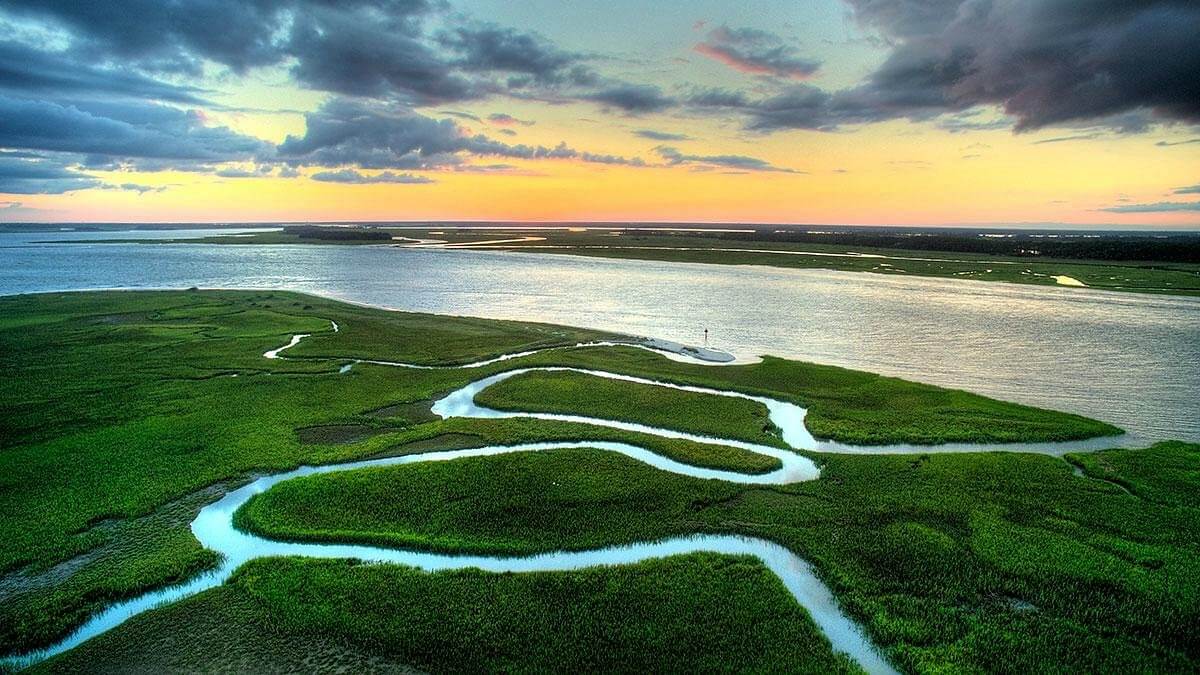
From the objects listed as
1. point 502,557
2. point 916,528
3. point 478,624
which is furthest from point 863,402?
point 478,624

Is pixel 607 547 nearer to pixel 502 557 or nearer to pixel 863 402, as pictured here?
pixel 502 557

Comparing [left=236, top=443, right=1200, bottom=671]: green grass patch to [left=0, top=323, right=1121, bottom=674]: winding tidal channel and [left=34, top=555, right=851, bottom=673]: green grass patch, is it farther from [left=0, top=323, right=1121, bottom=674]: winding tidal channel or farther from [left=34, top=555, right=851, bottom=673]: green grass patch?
[left=34, top=555, right=851, bottom=673]: green grass patch

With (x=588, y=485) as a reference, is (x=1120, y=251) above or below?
above

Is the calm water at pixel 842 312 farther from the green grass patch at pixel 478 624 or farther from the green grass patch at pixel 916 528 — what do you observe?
the green grass patch at pixel 478 624

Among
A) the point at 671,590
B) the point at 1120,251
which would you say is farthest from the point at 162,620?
the point at 1120,251

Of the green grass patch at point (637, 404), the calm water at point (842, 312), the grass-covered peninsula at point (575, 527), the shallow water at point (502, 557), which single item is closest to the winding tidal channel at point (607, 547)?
the shallow water at point (502, 557)

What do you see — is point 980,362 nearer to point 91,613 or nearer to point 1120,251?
point 91,613
